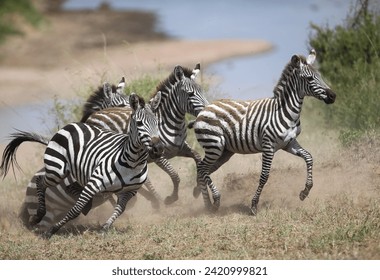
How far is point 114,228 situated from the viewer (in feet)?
29.5

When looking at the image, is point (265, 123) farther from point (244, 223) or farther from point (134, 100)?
point (134, 100)

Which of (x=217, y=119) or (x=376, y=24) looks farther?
(x=376, y=24)

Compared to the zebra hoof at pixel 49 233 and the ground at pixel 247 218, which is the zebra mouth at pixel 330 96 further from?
the zebra hoof at pixel 49 233

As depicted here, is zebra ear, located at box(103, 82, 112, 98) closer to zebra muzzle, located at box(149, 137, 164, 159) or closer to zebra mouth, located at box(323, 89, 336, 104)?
zebra muzzle, located at box(149, 137, 164, 159)

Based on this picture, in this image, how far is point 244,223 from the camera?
8844 mm

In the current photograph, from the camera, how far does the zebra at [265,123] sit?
947 centimetres

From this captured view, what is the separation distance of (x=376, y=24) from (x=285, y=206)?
640cm

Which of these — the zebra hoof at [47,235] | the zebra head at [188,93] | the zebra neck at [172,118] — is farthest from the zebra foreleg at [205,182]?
the zebra hoof at [47,235]

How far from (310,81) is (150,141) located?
2361 mm

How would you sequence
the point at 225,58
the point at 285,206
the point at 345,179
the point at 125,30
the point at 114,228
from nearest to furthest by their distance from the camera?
the point at 114,228
the point at 285,206
the point at 345,179
the point at 225,58
the point at 125,30

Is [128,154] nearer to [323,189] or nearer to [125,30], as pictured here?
[323,189]

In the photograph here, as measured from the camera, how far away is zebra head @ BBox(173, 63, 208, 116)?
10.2 m

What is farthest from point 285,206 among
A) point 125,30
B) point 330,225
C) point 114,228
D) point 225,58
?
point 125,30

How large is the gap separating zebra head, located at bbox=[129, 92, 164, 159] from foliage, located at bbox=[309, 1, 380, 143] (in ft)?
16.2
